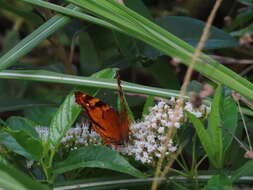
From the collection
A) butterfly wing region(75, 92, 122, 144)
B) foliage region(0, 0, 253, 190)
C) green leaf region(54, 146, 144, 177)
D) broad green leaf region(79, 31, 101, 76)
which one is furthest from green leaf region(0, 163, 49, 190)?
broad green leaf region(79, 31, 101, 76)

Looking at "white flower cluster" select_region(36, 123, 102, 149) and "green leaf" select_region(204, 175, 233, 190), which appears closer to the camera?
"green leaf" select_region(204, 175, 233, 190)

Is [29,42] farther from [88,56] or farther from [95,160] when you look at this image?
[88,56]

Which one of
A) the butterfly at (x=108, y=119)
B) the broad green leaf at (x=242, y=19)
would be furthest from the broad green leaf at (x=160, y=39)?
the broad green leaf at (x=242, y=19)

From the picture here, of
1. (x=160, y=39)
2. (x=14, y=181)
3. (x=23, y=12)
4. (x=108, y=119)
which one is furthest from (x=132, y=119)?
(x=23, y=12)

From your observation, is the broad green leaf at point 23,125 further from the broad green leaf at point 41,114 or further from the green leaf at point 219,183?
the green leaf at point 219,183

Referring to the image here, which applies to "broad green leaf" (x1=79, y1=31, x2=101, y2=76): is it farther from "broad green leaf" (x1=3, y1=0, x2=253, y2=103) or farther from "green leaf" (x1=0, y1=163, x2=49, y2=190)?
"green leaf" (x1=0, y1=163, x2=49, y2=190)
